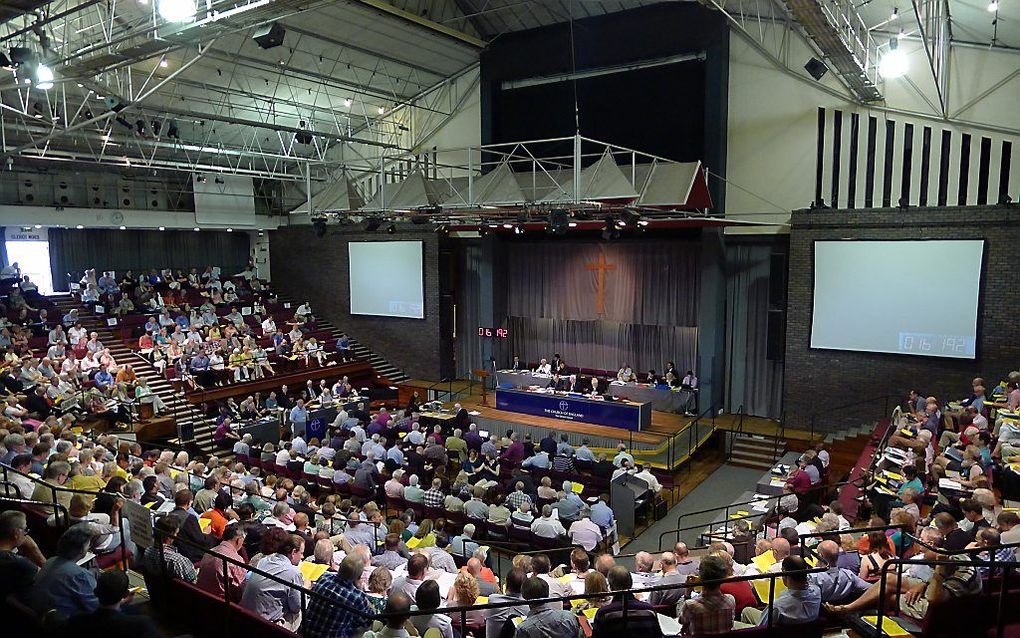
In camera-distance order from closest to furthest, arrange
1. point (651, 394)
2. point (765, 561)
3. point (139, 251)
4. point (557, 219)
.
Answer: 1. point (765, 561)
2. point (557, 219)
3. point (651, 394)
4. point (139, 251)

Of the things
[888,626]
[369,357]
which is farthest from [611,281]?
[888,626]

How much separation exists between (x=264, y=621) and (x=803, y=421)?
47.2 ft

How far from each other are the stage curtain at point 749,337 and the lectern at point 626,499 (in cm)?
741

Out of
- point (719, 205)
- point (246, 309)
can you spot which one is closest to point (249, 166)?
point (246, 309)

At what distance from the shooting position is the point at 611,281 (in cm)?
1931

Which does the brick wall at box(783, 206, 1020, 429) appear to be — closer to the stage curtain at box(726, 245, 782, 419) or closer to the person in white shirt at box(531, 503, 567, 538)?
the stage curtain at box(726, 245, 782, 419)

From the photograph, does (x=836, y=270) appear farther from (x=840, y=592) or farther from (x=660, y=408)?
(x=840, y=592)

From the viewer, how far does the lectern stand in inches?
434

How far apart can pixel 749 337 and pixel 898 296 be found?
3996mm

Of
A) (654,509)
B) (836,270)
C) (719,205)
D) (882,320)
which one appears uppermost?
(719,205)

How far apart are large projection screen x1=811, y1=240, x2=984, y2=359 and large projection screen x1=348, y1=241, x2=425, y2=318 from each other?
12360mm

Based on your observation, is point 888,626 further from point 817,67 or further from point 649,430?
point 817,67

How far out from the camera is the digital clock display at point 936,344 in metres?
13.6

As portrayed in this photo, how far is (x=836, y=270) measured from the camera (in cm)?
1494
